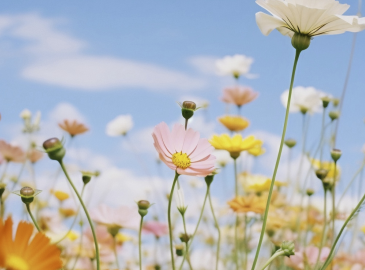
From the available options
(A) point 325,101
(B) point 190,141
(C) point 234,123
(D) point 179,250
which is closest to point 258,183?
(C) point 234,123

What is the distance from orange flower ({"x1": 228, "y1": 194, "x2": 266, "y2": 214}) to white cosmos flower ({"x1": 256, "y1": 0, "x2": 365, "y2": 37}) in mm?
386

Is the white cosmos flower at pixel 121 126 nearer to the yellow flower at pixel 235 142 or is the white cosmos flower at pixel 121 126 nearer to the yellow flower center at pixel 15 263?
the yellow flower at pixel 235 142

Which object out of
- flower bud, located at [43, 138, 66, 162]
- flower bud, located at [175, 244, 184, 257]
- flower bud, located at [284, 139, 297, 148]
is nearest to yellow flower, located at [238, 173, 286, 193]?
flower bud, located at [284, 139, 297, 148]

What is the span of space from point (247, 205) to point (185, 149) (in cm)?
35

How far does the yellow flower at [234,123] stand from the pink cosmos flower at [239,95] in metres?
0.21

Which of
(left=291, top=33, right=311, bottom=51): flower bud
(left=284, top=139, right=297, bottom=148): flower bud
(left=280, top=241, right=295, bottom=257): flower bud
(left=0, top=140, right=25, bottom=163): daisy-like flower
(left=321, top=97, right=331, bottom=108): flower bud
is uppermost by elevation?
(left=321, top=97, right=331, bottom=108): flower bud

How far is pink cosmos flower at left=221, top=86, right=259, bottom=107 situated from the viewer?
1374 millimetres

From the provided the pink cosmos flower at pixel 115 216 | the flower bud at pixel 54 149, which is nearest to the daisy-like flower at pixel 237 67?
the pink cosmos flower at pixel 115 216

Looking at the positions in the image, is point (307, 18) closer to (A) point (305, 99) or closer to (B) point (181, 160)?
(B) point (181, 160)

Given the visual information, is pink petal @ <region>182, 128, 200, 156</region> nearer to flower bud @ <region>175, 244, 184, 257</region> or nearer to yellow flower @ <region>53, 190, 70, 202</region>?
flower bud @ <region>175, 244, 184, 257</region>

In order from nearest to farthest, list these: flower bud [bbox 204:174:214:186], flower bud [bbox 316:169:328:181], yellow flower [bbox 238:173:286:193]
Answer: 1. flower bud [bbox 204:174:214:186]
2. flower bud [bbox 316:169:328:181]
3. yellow flower [bbox 238:173:286:193]

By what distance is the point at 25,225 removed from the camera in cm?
37

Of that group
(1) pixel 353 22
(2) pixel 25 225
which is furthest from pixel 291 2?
(2) pixel 25 225

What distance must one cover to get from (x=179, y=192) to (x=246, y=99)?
0.82 metres
